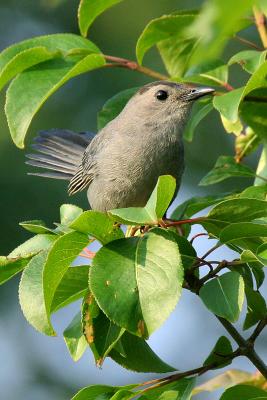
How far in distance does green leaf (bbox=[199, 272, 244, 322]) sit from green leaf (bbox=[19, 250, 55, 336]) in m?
0.49

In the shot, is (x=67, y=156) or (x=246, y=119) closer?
(x=246, y=119)

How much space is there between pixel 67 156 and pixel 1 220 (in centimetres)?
107

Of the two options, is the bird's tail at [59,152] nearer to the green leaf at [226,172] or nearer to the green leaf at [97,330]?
the green leaf at [226,172]

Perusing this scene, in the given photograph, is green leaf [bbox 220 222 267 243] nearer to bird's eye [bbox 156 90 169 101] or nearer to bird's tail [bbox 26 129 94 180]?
bird's eye [bbox 156 90 169 101]

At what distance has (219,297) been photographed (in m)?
2.14

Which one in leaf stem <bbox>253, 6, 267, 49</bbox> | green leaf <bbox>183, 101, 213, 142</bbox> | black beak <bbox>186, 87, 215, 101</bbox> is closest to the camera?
leaf stem <bbox>253, 6, 267, 49</bbox>

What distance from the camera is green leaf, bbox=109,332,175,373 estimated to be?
2.49 m

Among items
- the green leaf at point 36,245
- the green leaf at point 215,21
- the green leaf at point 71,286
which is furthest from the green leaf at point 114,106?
the green leaf at point 215,21

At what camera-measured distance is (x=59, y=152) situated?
18.0ft

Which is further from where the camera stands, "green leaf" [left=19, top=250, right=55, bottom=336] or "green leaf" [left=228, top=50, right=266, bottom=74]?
"green leaf" [left=228, top=50, right=266, bottom=74]

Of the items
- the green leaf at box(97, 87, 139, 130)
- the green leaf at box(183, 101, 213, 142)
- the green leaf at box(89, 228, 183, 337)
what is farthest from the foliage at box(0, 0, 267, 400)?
the green leaf at box(97, 87, 139, 130)

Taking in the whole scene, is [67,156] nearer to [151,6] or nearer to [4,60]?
[151,6]

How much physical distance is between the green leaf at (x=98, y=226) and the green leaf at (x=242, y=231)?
34cm

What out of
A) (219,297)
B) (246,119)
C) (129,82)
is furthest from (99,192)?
(129,82)
